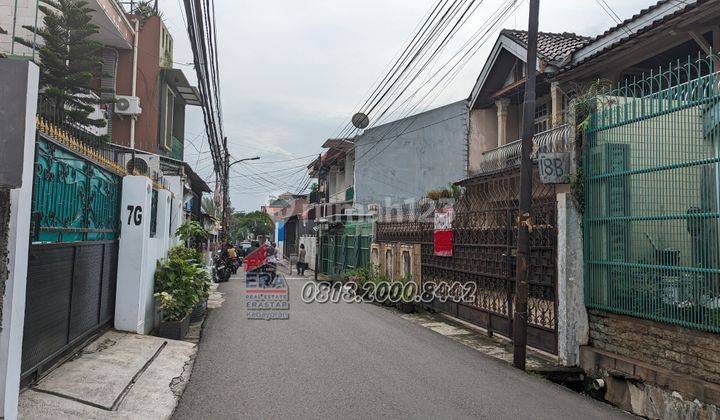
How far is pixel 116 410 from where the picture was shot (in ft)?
16.3

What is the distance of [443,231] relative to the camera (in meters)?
12.6

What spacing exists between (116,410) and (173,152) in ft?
67.6

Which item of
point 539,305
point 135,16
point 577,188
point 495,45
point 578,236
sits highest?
point 135,16

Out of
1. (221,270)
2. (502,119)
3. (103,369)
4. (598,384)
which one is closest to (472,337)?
(598,384)

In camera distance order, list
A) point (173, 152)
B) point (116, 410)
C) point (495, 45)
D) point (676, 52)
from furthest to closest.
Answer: point (173, 152), point (495, 45), point (676, 52), point (116, 410)

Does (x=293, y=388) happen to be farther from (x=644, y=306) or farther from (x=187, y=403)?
(x=644, y=306)

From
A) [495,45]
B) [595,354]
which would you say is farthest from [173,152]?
[595,354]

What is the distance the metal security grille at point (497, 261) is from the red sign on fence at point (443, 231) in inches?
7.2

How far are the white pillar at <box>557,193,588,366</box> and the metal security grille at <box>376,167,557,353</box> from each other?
30 cm

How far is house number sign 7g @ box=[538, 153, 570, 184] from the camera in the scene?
7.67 m

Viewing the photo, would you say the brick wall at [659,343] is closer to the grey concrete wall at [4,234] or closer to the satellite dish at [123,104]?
the grey concrete wall at [4,234]

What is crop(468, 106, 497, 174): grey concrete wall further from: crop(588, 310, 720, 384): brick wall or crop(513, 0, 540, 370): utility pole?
crop(588, 310, 720, 384): brick wall

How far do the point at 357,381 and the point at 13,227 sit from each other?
4.22m

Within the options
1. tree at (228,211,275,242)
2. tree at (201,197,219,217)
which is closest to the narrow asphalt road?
tree at (201,197,219,217)
